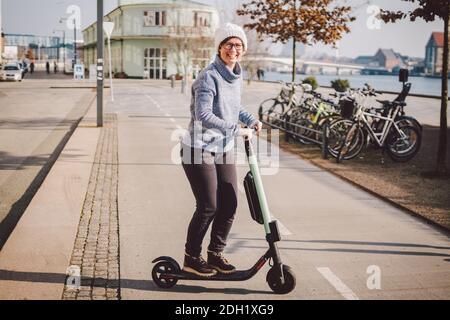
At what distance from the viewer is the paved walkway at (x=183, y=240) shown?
431cm

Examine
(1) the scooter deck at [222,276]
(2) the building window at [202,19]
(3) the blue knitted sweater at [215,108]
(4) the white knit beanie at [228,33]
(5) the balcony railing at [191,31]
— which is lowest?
(1) the scooter deck at [222,276]

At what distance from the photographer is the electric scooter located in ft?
13.6

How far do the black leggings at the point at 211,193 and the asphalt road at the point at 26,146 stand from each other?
92.7 inches

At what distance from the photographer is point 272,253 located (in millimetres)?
4211

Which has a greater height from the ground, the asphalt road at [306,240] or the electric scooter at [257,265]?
the electric scooter at [257,265]

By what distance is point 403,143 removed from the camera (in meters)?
10.4

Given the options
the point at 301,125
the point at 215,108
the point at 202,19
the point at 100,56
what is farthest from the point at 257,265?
the point at 202,19

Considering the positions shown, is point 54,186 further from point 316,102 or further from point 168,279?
point 316,102

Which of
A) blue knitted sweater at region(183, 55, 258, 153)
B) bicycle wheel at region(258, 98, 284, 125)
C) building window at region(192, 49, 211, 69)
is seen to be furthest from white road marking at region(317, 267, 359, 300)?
building window at region(192, 49, 211, 69)

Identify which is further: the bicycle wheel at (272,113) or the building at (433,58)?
the building at (433,58)

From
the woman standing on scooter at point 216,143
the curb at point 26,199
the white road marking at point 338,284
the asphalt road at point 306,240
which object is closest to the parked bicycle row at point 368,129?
the asphalt road at point 306,240

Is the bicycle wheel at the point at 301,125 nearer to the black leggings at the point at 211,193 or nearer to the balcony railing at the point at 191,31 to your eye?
the black leggings at the point at 211,193
